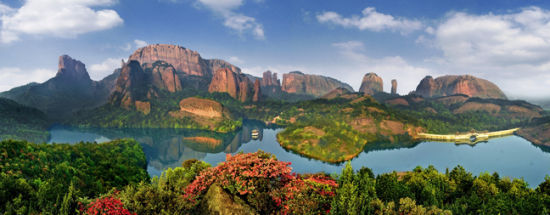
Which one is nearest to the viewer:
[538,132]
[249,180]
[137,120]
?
[249,180]

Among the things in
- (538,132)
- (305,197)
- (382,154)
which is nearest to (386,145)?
(382,154)

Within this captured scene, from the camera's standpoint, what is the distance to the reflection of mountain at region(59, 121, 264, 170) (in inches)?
3211

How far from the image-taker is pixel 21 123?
11488 cm

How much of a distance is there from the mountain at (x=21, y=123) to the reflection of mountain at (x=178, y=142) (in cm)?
1798

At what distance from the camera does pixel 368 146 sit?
290 feet

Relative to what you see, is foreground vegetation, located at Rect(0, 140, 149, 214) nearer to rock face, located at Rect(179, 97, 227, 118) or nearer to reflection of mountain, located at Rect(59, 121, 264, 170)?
reflection of mountain, located at Rect(59, 121, 264, 170)

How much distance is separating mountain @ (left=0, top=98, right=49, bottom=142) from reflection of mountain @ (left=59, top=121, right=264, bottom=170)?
708 inches

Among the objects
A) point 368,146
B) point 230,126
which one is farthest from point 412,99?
point 230,126

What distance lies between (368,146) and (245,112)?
12016cm

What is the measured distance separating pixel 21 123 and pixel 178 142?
8586cm

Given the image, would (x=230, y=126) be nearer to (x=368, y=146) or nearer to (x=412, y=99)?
(x=368, y=146)

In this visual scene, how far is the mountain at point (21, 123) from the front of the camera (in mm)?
99594

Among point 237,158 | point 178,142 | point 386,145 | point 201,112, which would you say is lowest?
point 178,142

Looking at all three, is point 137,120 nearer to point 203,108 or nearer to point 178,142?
point 203,108
